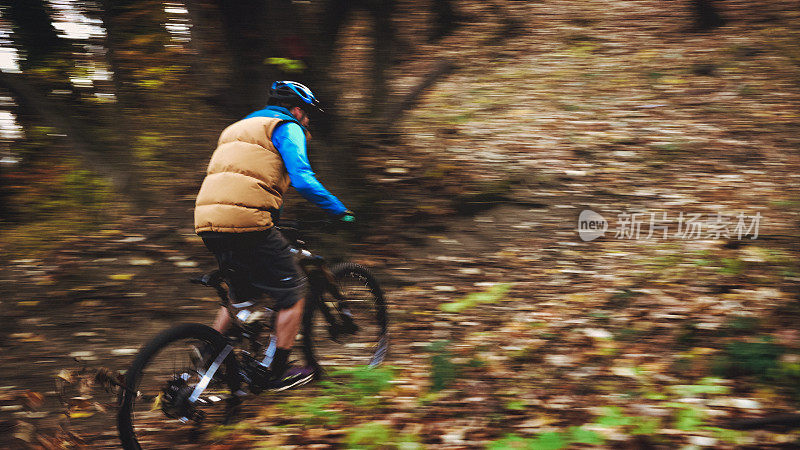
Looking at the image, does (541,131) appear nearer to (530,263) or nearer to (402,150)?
(402,150)

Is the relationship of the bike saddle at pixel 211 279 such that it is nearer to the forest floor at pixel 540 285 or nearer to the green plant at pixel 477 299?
the forest floor at pixel 540 285

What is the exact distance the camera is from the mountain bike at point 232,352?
3488mm

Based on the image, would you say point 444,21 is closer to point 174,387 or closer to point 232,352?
point 232,352

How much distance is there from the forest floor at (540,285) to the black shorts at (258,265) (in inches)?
36.8

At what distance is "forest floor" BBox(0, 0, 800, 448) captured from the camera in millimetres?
3914

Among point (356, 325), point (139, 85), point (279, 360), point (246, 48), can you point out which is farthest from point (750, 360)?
point (139, 85)

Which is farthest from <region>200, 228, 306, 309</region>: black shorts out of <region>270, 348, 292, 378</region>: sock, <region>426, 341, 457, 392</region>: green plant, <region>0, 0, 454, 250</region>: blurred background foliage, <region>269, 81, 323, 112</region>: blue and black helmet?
<region>0, 0, 454, 250</region>: blurred background foliage

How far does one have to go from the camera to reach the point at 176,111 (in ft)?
21.8

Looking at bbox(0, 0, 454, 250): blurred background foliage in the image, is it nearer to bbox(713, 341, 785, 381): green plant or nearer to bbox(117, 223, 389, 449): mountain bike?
bbox(117, 223, 389, 449): mountain bike

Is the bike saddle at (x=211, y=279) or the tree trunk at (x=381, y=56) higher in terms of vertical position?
the tree trunk at (x=381, y=56)

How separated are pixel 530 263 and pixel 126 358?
411 cm

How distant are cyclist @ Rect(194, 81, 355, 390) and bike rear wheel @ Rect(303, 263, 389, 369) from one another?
67 cm

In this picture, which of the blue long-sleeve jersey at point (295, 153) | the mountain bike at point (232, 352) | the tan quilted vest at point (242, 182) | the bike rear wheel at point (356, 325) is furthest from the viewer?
the bike rear wheel at point (356, 325)

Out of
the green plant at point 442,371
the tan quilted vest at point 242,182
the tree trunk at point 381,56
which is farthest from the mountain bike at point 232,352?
the tree trunk at point 381,56
